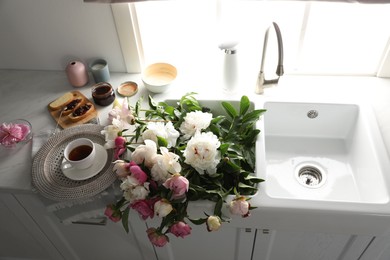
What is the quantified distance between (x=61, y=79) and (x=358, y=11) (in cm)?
125

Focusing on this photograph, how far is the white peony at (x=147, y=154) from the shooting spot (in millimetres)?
994

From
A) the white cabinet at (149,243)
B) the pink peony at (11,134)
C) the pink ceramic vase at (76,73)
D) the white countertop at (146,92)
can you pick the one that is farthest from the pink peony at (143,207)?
the pink ceramic vase at (76,73)

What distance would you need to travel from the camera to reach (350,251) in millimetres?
1250

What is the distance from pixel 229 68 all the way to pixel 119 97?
47 centimetres

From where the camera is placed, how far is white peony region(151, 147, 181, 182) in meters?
0.97

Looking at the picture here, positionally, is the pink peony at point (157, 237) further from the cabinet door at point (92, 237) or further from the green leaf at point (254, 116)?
the green leaf at point (254, 116)

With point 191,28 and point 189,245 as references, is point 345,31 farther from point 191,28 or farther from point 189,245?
point 189,245

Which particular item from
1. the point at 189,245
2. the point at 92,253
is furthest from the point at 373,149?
the point at 92,253

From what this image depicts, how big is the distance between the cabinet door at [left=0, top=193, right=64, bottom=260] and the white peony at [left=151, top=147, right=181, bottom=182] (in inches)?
23.9

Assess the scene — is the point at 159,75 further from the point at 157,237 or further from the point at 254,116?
the point at 157,237

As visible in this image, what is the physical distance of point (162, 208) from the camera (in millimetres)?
942

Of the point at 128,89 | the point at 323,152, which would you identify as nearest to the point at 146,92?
the point at 128,89

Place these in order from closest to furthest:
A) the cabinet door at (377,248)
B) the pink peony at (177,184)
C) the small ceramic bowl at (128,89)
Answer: the pink peony at (177,184)
the cabinet door at (377,248)
the small ceramic bowl at (128,89)

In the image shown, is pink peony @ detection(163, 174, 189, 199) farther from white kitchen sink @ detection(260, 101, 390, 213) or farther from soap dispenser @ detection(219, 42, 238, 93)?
soap dispenser @ detection(219, 42, 238, 93)
